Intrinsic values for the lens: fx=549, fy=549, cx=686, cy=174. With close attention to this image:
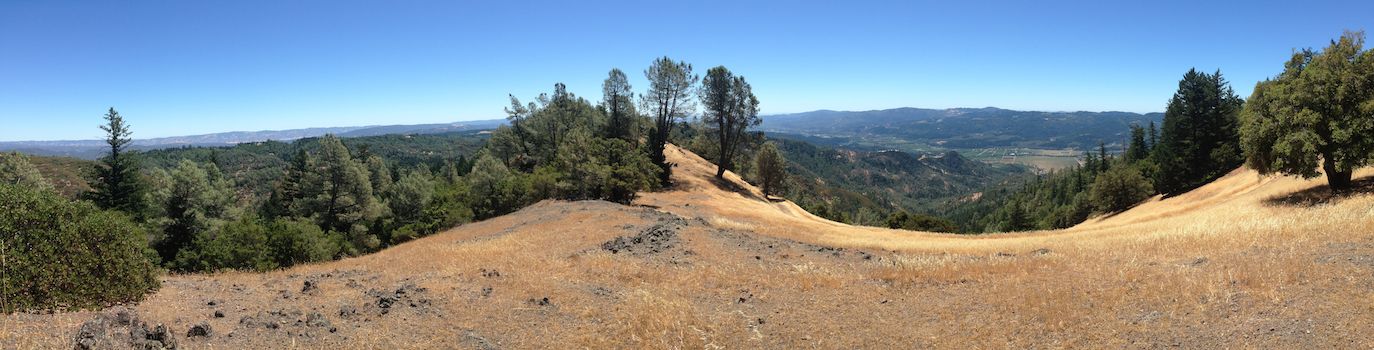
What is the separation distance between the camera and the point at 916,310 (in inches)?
460

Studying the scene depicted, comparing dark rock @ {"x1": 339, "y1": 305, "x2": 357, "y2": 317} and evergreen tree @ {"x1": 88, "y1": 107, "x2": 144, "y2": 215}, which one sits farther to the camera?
evergreen tree @ {"x1": 88, "y1": 107, "x2": 144, "y2": 215}

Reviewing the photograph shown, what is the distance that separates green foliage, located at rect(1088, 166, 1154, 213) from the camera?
57.7 metres

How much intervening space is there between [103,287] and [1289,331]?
20.5m

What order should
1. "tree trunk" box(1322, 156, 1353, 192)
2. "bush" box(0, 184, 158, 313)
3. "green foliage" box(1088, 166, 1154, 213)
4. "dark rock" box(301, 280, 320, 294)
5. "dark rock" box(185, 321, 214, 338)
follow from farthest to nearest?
1. "green foliage" box(1088, 166, 1154, 213)
2. "tree trunk" box(1322, 156, 1353, 192)
3. "dark rock" box(301, 280, 320, 294)
4. "bush" box(0, 184, 158, 313)
5. "dark rock" box(185, 321, 214, 338)

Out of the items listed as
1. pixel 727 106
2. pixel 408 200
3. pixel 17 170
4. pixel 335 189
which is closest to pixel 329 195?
pixel 335 189

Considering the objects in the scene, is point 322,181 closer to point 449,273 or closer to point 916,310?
point 449,273

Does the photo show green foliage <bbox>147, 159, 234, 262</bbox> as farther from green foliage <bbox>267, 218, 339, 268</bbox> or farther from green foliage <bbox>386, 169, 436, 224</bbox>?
green foliage <bbox>386, 169, 436, 224</bbox>

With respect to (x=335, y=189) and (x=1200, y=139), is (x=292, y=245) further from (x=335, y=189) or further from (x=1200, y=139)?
(x=1200, y=139)

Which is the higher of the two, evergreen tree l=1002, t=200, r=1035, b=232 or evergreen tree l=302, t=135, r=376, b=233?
evergreen tree l=302, t=135, r=376, b=233

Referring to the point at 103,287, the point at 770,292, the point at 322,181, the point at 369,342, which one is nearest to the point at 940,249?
the point at 770,292

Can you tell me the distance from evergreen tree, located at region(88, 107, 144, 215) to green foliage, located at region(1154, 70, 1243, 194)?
93.1 meters

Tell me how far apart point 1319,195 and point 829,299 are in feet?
92.9

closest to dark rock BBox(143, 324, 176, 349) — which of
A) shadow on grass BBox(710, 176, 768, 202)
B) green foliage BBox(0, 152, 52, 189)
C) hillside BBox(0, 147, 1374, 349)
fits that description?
hillside BBox(0, 147, 1374, 349)

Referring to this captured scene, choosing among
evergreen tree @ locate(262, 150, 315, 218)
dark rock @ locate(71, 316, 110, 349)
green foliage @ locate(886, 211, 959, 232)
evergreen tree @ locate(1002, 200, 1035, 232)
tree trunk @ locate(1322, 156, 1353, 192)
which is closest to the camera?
dark rock @ locate(71, 316, 110, 349)
